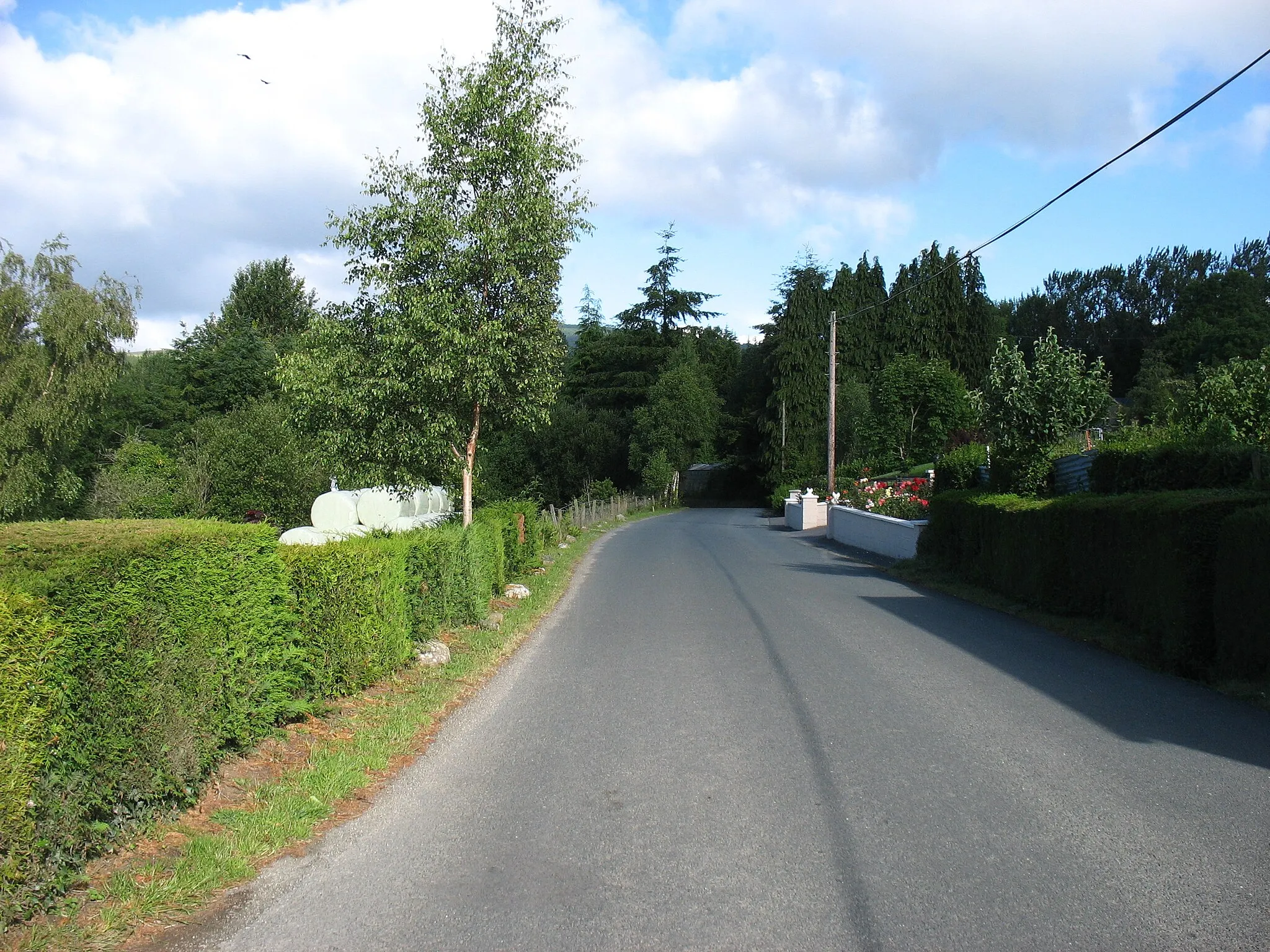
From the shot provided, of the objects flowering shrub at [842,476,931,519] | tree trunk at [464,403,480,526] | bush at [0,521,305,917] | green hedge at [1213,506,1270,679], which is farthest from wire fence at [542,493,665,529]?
bush at [0,521,305,917]

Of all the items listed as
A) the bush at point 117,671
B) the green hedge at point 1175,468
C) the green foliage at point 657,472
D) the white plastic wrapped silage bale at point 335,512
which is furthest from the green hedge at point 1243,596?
the green foliage at point 657,472

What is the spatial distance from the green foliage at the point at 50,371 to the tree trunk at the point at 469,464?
2746 cm

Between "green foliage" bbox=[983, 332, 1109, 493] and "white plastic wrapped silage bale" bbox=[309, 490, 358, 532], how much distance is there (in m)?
13.1

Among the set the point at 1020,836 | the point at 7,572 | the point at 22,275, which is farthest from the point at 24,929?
the point at 22,275

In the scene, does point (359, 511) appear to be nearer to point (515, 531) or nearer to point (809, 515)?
point (515, 531)

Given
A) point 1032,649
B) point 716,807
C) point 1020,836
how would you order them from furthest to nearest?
1. point 1032,649
2. point 716,807
3. point 1020,836

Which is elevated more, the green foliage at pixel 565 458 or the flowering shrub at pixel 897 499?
the green foliage at pixel 565 458

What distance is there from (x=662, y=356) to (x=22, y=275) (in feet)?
152

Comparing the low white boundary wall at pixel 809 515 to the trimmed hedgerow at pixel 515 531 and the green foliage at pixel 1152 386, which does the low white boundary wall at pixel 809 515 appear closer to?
the green foliage at pixel 1152 386

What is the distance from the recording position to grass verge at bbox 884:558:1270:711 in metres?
7.92

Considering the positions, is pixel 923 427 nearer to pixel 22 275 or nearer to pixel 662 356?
pixel 662 356

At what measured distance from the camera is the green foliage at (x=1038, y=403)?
16031mm

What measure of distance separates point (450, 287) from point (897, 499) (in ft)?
59.4

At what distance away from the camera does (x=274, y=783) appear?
5820 mm
